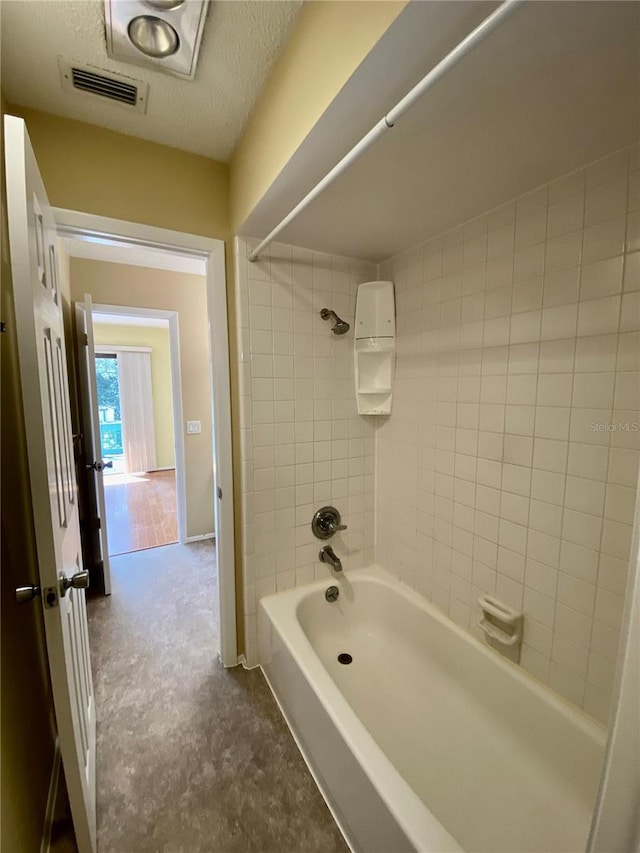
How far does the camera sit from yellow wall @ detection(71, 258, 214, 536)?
2.95 meters

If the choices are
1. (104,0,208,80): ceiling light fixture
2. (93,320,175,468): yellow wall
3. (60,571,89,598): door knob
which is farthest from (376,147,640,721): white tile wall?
(93,320,175,468): yellow wall

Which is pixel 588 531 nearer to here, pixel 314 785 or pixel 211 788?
pixel 314 785

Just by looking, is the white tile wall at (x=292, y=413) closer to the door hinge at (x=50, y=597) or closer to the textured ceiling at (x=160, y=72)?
the textured ceiling at (x=160, y=72)

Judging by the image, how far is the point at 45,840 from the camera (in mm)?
1081

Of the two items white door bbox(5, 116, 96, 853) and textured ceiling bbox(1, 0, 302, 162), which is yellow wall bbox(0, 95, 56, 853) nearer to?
white door bbox(5, 116, 96, 853)

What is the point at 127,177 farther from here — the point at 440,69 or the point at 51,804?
the point at 51,804

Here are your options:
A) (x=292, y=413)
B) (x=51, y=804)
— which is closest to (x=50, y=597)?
(x=51, y=804)

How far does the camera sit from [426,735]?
1.37 metres

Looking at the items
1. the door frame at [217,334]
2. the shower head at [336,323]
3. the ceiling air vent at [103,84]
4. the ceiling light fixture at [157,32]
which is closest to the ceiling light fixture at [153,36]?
the ceiling light fixture at [157,32]

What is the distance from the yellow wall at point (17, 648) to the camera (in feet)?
2.87

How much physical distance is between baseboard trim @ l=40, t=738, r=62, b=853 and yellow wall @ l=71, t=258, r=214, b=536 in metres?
2.06

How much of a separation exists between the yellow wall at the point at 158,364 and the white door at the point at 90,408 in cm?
347

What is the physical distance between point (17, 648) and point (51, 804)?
68 cm

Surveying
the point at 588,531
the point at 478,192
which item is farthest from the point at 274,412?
the point at 588,531
